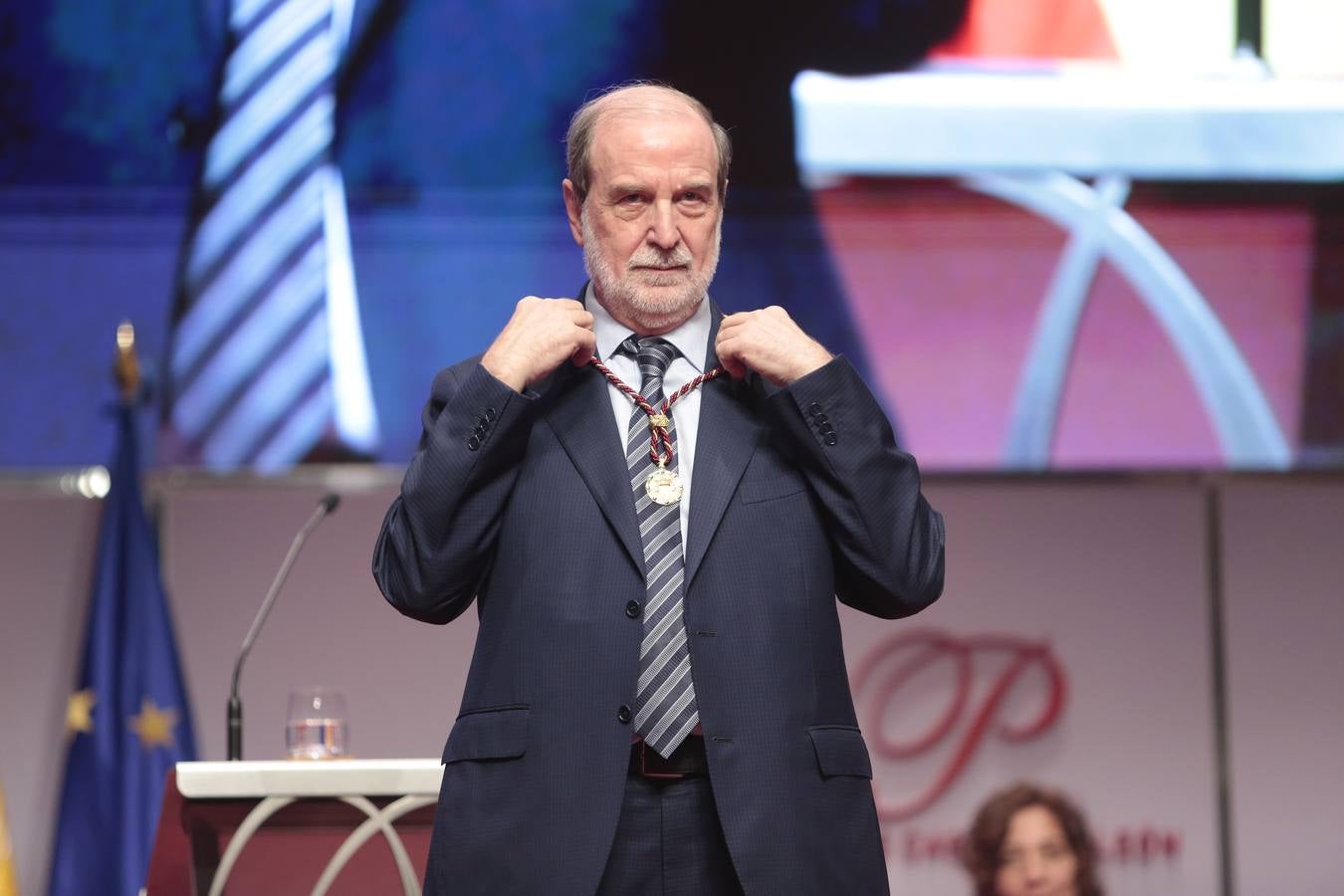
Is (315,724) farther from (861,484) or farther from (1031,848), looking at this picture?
(1031,848)

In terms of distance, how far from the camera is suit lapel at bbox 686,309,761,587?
1865 mm

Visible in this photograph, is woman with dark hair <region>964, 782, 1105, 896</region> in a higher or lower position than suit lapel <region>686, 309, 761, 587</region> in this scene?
lower

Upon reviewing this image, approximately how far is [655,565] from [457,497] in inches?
9.2

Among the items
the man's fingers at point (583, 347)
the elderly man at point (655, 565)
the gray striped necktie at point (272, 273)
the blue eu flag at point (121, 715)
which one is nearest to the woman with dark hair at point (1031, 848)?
the gray striped necktie at point (272, 273)

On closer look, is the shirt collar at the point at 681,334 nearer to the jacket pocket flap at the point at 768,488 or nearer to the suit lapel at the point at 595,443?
the suit lapel at the point at 595,443

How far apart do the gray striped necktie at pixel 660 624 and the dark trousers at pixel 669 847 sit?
6 centimetres

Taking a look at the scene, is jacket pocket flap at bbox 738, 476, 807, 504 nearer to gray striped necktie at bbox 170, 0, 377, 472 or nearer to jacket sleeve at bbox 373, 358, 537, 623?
jacket sleeve at bbox 373, 358, 537, 623

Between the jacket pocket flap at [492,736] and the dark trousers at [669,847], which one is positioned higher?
the jacket pocket flap at [492,736]

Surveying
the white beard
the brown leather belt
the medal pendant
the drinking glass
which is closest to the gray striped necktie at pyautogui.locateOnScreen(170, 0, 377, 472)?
the drinking glass

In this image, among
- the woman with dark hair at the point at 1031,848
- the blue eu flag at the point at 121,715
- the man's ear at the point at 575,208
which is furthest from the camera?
the blue eu flag at the point at 121,715

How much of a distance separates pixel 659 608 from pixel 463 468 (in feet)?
0.87

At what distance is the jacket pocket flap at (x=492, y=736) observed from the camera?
5.88ft

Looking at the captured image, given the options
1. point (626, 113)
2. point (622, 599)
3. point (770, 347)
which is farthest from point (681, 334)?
point (622, 599)

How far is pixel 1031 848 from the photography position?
13.0 feet
